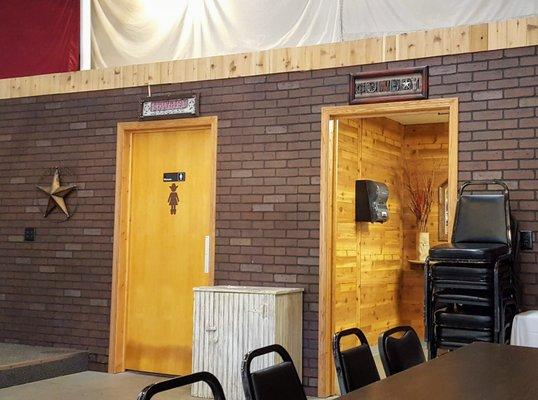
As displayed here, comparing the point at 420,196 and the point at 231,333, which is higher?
the point at 420,196

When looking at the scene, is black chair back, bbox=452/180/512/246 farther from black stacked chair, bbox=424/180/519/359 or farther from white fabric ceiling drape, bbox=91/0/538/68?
white fabric ceiling drape, bbox=91/0/538/68

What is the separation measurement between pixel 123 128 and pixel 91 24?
114cm

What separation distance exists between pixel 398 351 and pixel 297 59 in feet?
11.0

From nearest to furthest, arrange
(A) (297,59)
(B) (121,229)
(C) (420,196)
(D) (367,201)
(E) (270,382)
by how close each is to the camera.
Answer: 1. (E) (270,382)
2. (A) (297,59)
3. (B) (121,229)
4. (D) (367,201)
5. (C) (420,196)

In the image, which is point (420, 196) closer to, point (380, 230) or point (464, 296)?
point (380, 230)

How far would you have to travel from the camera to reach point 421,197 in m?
9.10

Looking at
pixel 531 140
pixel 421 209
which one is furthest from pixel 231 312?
pixel 421 209

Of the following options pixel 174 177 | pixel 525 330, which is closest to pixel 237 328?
pixel 174 177

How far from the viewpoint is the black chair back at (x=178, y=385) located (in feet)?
6.92

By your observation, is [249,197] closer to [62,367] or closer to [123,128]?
[123,128]

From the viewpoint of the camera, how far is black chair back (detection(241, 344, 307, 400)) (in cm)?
244

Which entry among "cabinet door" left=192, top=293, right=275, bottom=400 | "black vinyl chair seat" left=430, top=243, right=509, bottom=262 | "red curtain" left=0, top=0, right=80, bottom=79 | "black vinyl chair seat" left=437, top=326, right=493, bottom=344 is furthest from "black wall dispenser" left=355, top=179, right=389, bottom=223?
"red curtain" left=0, top=0, right=80, bottom=79

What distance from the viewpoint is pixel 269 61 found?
6.25 meters

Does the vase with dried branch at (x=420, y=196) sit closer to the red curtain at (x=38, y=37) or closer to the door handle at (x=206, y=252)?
the door handle at (x=206, y=252)
